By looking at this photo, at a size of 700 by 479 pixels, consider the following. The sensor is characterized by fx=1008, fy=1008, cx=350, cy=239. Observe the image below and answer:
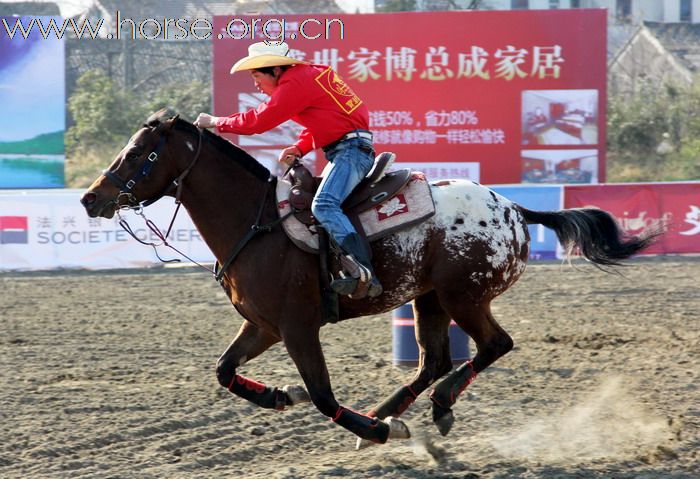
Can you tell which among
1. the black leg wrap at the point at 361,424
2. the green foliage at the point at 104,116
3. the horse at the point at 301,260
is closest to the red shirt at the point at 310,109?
the horse at the point at 301,260

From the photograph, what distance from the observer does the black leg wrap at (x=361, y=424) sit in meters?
5.72

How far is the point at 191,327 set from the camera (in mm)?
10461

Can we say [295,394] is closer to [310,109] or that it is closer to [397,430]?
[397,430]

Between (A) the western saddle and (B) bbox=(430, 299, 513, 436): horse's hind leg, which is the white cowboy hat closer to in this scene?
(A) the western saddle

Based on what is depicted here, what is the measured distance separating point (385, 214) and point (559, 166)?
13355mm

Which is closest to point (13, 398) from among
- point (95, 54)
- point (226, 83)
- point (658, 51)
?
point (226, 83)

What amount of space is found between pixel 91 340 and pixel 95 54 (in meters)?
24.4

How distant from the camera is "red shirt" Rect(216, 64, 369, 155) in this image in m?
5.64

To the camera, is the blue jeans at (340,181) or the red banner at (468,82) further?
the red banner at (468,82)

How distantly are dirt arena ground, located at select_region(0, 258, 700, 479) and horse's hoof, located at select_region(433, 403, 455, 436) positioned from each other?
0.40 ft

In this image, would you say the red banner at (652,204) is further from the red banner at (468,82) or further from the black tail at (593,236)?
the black tail at (593,236)

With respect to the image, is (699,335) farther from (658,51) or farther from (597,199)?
(658,51)

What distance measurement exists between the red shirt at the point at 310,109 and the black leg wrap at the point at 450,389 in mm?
1603

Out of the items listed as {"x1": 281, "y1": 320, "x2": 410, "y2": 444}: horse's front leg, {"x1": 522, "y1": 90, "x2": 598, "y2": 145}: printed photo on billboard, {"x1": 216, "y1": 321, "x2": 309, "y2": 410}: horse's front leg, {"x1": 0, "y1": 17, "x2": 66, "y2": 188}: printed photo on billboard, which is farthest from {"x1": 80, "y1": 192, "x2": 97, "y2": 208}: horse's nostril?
{"x1": 0, "y1": 17, "x2": 66, "y2": 188}: printed photo on billboard
